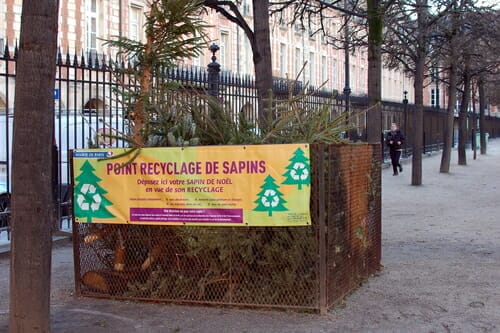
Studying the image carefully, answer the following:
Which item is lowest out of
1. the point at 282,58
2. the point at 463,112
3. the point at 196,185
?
the point at 196,185

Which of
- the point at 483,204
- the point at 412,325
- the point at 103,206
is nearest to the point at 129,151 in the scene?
the point at 103,206

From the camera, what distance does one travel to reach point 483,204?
14641mm

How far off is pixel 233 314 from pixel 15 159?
2.48m

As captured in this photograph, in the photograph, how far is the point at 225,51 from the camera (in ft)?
144

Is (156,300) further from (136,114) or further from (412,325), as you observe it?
(412,325)

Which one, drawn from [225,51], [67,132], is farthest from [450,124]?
[225,51]

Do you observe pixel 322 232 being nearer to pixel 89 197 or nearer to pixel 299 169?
pixel 299 169

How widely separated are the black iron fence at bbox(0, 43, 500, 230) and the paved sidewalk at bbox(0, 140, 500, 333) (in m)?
1.68

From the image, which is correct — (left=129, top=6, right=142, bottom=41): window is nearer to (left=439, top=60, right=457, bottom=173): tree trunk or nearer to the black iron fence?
(left=439, top=60, right=457, bottom=173): tree trunk

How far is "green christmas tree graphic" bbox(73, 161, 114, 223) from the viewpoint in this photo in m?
6.27

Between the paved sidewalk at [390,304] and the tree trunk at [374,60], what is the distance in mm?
1932

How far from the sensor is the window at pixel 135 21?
3497 cm

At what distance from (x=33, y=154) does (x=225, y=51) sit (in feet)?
133

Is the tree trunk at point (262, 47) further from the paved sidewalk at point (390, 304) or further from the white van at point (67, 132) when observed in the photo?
the paved sidewalk at point (390, 304)
